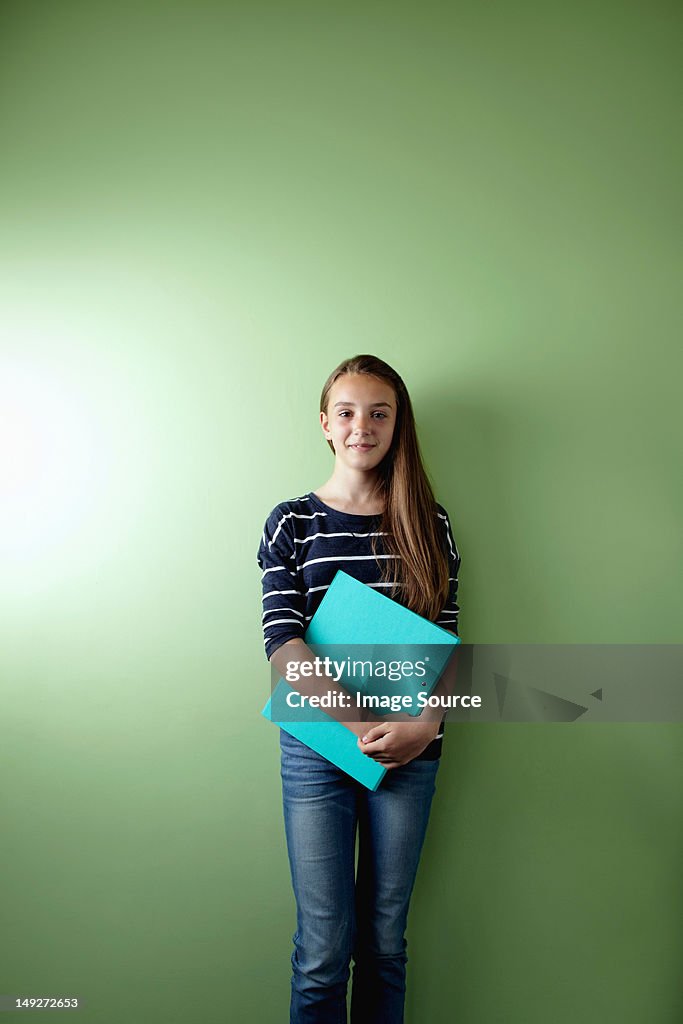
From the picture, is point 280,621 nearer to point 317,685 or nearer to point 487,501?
point 317,685

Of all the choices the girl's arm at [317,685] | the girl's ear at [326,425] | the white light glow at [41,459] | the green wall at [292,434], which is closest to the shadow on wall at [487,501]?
the green wall at [292,434]

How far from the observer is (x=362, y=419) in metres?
1.29

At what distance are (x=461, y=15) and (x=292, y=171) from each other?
484 mm

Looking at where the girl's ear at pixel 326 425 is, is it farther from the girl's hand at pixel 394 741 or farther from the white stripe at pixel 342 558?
the girl's hand at pixel 394 741

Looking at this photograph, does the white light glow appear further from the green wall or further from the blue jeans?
the blue jeans

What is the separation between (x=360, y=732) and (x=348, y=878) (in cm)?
25

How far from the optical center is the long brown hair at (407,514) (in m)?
1.27

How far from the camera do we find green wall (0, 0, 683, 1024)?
1425 mm

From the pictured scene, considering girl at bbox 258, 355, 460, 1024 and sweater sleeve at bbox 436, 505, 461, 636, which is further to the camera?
sweater sleeve at bbox 436, 505, 461, 636

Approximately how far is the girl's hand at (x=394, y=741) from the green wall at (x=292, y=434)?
0.27 m

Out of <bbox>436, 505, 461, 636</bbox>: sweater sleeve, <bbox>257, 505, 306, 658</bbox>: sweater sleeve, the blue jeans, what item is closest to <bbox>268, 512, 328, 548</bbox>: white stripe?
<bbox>257, 505, 306, 658</bbox>: sweater sleeve

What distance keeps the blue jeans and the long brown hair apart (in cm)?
31

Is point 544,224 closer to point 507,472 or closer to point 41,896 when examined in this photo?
point 507,472

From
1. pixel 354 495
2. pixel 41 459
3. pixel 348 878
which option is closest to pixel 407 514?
pixel 354 495
